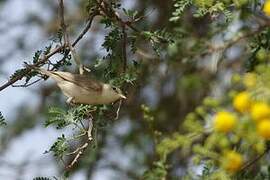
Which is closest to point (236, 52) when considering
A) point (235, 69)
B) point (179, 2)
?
point (235, 69)

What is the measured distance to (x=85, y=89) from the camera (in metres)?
2.67

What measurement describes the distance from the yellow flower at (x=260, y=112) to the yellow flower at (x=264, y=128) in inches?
0.4

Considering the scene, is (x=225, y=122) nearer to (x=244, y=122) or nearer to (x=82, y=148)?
(x=244, y=122)

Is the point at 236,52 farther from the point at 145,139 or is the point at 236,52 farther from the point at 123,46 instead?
the point at 123,46

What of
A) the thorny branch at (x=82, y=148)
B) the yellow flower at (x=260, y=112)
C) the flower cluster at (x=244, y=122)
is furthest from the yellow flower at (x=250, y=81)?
the thorny branch at (x=82, y=148)

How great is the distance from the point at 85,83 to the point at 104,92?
0.09m

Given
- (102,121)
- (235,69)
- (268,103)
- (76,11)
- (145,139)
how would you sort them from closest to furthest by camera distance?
(268,103) → (102,121) → (235,69) → (76,11) → (145,139)

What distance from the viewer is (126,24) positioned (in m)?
2.80

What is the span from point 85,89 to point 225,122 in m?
1.22

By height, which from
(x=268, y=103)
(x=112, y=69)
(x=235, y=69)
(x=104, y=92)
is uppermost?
→ (x=235, y=69)

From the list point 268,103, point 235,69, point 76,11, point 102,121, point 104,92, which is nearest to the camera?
point 268,103

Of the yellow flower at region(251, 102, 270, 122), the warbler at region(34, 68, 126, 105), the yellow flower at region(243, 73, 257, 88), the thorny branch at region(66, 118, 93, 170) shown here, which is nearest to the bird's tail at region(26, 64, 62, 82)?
the warbler at region(34, 68, 126, 105)

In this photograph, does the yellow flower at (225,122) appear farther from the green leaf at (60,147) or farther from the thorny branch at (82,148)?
the green leaf at (60,147)

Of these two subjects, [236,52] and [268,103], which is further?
[236,52]
